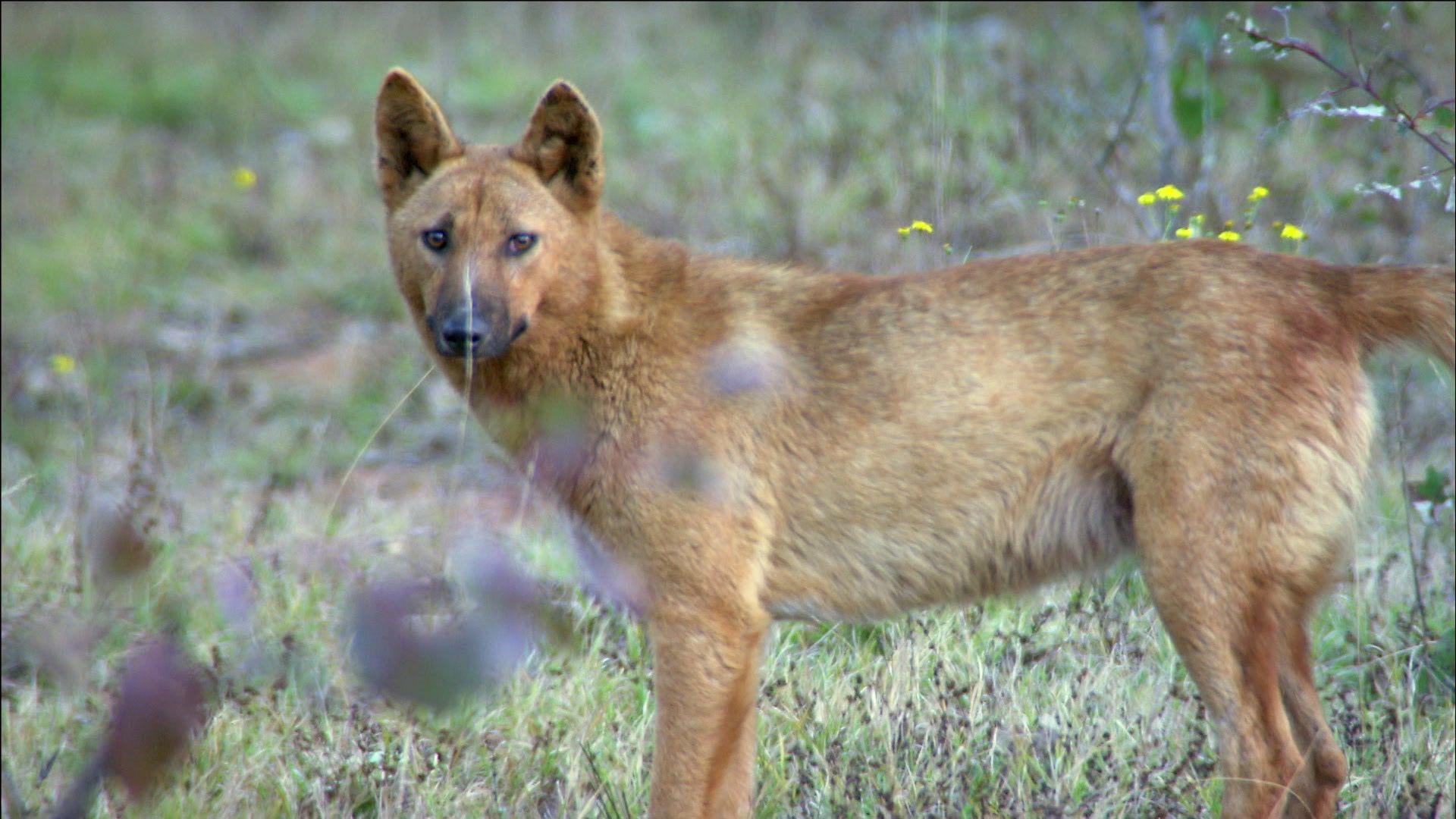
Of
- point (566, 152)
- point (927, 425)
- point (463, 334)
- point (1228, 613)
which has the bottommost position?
point (1228, 613)

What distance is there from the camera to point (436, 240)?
3594 millimetres

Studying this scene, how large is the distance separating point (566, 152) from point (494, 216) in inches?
11.5

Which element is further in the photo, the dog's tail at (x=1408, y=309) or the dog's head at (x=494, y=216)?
the dog's head at (x=494, y=216)

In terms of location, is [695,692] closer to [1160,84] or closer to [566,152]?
[566,152]

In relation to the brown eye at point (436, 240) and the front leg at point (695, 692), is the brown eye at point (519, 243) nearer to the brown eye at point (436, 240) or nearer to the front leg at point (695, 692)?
the brown eye at point (436, 240)

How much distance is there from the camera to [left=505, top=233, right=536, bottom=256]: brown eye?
353 cm

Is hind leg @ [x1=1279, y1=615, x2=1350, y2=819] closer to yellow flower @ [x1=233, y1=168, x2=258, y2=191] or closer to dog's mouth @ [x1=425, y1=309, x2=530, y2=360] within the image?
dog's mouth @ [x1=425, y1=309, x2=530, y2=360]

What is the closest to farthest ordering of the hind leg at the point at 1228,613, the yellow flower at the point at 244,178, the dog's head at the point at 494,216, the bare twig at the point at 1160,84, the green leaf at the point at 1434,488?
the hind leg at the point at 1228,613, the dog's head at the point at 494,216, the green leaf at the point at 1434,488, the bare twig at the point at 1160,84, the yellow flower at the point at 244,178

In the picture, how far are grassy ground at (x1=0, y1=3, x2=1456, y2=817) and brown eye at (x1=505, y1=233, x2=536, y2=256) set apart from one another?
1.66 ft

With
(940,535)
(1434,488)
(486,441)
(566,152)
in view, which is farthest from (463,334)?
(486,441)

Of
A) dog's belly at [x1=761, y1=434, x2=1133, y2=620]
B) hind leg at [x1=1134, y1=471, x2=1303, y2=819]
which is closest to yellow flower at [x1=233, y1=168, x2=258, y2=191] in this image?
dog's belly at [x1=761, y1=434, x2=1133, y2=620]

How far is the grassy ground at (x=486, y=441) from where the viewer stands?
3580mm

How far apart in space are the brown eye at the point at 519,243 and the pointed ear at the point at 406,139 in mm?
419

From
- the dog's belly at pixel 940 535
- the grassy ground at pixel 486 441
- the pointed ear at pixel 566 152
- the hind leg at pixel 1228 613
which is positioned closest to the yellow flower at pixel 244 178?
the grassy ground at pixel 486 441
